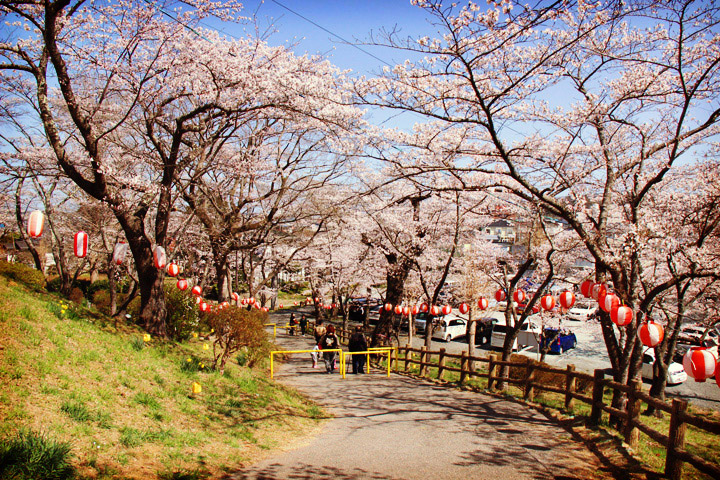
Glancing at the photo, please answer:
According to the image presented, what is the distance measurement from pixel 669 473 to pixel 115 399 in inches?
268

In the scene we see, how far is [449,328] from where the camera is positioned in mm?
25391

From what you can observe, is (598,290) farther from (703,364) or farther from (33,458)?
(33,458)

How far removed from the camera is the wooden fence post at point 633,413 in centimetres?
597

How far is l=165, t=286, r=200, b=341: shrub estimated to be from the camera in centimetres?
1098

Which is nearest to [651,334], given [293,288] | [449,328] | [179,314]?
[179,314]

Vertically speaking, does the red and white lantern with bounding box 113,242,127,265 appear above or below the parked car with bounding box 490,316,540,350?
above

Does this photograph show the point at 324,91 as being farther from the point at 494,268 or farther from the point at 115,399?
the point at 494,268

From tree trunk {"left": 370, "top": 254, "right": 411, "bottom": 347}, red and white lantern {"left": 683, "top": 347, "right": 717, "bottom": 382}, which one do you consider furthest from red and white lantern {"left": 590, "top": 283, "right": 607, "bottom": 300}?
tree trunk {"left": 370, "top": 254, "right": 411, "bottom": 347}

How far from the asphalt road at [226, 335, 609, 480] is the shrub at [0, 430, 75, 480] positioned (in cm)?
170

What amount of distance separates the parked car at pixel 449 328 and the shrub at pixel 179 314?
16.0m

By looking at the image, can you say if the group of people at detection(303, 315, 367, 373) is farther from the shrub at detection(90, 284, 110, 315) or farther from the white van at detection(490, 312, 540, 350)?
the white van at detection(490, 312, 540, 350)

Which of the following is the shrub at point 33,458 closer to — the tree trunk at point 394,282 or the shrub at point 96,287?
the tree trunk at point 394,282

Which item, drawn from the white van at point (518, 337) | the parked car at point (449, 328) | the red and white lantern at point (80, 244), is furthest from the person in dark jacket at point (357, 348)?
the white van at point (518, 337)

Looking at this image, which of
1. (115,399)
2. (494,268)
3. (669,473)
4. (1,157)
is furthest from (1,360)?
(494,268)
